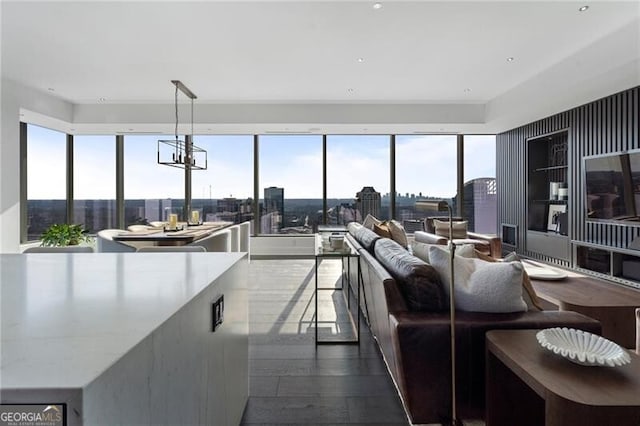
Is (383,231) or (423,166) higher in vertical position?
(423,166)

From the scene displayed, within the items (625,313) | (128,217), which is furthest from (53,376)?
(128,217)

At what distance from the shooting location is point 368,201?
7.27 m

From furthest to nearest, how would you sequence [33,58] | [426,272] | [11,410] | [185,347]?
[33,58], [426,272], [185,347], [11,410]

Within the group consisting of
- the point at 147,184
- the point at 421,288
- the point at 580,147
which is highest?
the point at 580,147

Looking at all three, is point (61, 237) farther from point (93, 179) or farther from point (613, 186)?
point (613, 186)

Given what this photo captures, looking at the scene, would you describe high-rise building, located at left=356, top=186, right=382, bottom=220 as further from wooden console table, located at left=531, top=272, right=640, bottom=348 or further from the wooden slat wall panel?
wooden console table, located at left=531, top=272, right=640, bottom=348

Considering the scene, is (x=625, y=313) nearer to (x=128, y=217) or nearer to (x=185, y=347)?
(x=185, y=347)

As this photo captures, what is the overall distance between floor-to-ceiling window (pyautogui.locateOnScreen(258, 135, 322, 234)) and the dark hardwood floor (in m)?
3.80

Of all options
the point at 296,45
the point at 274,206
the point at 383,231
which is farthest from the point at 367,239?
the point at 274,206

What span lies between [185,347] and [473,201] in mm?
7717

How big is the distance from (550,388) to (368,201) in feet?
19.9

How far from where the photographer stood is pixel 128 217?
7766mm

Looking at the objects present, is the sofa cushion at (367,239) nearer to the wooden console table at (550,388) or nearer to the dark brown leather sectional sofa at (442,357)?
the dark brown leather sectional sofa at (442,357)

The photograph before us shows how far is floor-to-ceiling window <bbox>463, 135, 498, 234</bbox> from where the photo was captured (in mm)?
7625
